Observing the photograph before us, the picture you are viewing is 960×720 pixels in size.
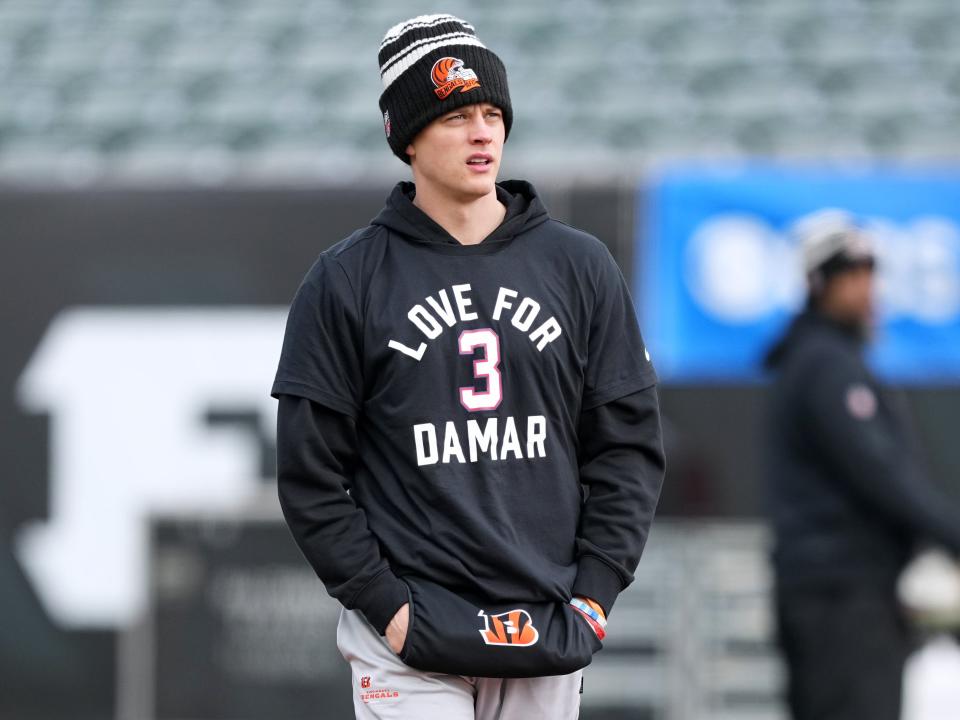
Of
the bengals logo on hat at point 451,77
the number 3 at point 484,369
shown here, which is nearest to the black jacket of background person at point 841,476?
the number 3 at point 484,369

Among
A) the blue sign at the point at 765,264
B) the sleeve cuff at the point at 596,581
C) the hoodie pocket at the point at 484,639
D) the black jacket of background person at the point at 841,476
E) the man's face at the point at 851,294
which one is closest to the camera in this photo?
the hoodie pocket at the point at 484,639

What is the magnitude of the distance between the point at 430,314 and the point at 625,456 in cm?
42

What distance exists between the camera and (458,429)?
2.68 m

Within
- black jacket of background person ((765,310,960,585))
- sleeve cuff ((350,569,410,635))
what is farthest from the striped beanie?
black jacket of background person ((765,310,960,585))

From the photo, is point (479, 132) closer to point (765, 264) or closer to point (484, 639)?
point (484, 639)

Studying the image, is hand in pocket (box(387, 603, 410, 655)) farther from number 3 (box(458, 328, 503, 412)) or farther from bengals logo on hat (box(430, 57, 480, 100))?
bengals logo on hat (box(430, 57, 480, 100))

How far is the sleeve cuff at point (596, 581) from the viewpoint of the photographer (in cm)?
275

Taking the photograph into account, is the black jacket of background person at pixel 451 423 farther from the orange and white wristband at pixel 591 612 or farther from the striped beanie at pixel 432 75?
the striped beanie at pixel 432 75

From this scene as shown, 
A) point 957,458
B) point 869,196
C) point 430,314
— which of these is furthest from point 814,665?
point 430,314

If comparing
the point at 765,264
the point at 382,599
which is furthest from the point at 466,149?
Result: the point at 765,264

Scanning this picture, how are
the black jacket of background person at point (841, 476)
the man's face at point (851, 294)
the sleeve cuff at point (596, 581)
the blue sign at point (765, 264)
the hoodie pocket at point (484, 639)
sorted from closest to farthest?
the hoodie pocket at point (484, 639) → the sleeve cuff at point (596, 581) → the black jacket of background person at point (841, 476) → the man's face at point (851, 294) → the blue sign at point (765, 264)

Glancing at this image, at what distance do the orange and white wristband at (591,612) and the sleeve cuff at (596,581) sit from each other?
0.01 m

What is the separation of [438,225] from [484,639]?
2.30 feet

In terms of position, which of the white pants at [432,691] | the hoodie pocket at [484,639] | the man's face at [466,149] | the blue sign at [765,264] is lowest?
the white pants at [432,691]
